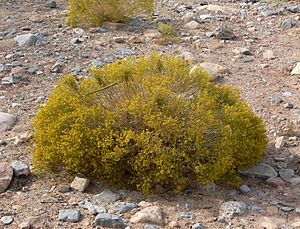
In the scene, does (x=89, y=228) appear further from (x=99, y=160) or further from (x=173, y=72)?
(x=173, y=72)

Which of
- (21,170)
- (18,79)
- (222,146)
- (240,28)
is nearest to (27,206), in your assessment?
(21,170)

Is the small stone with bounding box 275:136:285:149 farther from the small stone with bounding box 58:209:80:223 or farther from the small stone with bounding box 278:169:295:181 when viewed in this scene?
the small stone with bounding box 58:209:80:223

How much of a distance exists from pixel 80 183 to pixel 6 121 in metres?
1.48

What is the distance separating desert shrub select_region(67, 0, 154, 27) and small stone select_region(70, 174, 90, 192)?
4.27 meters

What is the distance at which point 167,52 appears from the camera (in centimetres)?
751

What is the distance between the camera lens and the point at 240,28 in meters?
8.56

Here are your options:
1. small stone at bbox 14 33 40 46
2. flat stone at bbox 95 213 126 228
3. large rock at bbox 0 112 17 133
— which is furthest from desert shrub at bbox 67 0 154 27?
flat stone at bbox 95 213 126 228

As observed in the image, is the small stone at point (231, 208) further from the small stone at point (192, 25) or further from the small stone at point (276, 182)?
the small stone at point (192, 25)

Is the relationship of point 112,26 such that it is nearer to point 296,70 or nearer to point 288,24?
point 288,24

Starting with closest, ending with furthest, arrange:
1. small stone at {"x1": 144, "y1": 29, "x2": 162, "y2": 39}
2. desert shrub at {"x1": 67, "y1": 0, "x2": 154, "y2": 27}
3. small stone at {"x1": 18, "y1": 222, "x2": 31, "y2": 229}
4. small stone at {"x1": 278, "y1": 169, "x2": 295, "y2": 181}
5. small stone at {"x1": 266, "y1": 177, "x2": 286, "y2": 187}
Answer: small stone at {"x1": 18, "y1": 222, "x2": 31, "y2": 229}, small stone at {"x1": 266, "y1": 177, "x2": 286, "y2": 187}, small stone at {"x1": 278, "y1": 169, "x2": 295, "y2": 181}, small stone at {"x1": 144, "y1": 29, "x2": 162, "y2": 39}, desert shrub at {"x1": 67, "y1": 0, "x2": 154, "y2": 27}

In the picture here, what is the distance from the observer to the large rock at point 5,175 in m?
4.37

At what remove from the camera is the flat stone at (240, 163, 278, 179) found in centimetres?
472

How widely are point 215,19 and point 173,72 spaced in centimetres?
444

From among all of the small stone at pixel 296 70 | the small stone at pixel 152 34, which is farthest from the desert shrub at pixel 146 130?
the small stone at pixel 152 34
